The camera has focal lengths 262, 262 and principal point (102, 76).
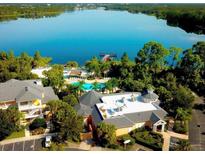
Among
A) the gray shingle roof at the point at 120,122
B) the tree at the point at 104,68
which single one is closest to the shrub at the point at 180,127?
the gray shingle roof at the point at 120,122

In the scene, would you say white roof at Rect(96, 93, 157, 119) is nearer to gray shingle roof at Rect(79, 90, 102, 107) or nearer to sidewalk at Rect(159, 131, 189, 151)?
gray shingle roof at Rect(79, 90, 102, 107)

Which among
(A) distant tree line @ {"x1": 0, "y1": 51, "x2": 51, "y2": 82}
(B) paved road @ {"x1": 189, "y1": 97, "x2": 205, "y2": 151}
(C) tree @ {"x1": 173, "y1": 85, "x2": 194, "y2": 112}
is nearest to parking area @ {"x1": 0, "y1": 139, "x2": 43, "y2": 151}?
(A) distant tree line @ {"x1": 0, "y1": 51, "x2": 51, "y2": 82}

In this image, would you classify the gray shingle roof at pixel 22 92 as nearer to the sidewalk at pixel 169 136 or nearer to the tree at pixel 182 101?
the sidewalk at pixel 169 136

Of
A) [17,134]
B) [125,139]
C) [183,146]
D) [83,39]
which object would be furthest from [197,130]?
[83,39]

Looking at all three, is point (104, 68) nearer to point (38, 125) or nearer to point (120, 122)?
point (120, 122)

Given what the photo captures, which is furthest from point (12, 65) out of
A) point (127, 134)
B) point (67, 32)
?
point (67, 32)

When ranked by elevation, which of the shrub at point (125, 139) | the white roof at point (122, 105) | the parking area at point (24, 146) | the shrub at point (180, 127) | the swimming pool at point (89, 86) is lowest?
the parking area at point (24, 146)
